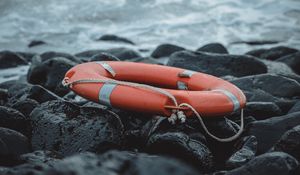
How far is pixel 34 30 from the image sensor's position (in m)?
8.79

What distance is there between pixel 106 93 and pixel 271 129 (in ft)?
3.71

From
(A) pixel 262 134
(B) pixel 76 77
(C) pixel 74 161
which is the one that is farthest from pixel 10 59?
(C) pixel 74 161

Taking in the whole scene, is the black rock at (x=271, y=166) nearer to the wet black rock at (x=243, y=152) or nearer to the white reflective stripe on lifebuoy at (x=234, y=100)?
the wet black rock at (x=243, y=152)

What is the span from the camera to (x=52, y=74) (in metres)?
4.35

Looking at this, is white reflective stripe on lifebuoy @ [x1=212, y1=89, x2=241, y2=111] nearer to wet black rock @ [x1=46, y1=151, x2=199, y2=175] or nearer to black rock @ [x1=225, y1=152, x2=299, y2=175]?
black rock @ [x1=225, y1=152, x2=299, y2=175]

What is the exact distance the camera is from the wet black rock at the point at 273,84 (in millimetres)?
3709

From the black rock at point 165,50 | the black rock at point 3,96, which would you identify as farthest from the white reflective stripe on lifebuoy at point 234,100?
the black rock at point 165,50

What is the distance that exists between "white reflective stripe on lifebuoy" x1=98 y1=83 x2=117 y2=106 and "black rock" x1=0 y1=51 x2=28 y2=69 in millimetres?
3655

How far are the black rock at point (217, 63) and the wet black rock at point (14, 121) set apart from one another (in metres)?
2.06

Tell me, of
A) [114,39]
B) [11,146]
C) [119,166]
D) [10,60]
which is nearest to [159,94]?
[11,146]

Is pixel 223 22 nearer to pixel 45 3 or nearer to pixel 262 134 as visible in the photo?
pixel 45 3

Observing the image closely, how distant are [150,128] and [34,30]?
6566mm

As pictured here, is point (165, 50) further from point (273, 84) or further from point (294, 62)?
point (273, 84)

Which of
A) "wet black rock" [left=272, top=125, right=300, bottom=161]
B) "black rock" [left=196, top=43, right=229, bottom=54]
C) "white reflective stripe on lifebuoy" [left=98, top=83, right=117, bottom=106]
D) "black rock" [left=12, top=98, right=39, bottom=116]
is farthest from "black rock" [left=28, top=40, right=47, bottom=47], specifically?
"wet black rock" [left=272, top=125, right=300, bottom=161]
